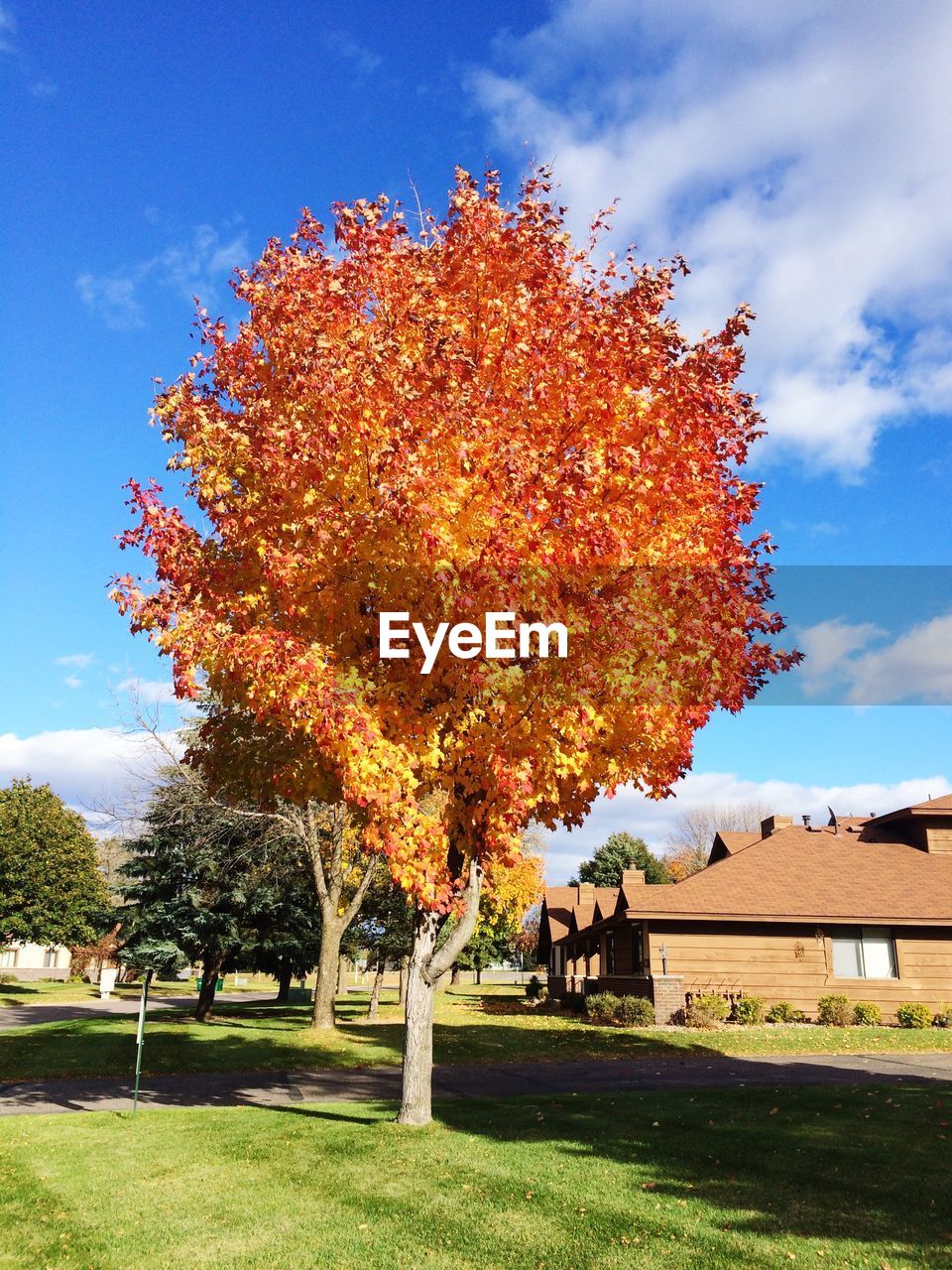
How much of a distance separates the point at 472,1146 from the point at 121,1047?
16.2 m

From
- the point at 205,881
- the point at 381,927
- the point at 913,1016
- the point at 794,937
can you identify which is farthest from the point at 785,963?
the point at 205,881

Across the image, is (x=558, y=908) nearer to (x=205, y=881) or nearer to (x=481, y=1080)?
(x=205, y=881)

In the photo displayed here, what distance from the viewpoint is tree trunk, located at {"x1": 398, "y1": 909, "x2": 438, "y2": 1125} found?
1160cm

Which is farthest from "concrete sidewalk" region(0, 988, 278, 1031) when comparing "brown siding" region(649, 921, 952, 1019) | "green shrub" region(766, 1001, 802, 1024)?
"green shrub" region(766, 1001, 802, 1024)

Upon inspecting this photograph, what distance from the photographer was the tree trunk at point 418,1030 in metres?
11.6

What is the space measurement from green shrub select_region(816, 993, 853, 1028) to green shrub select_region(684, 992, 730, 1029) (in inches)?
113

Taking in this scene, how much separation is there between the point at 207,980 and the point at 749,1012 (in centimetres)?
Answer: 1723

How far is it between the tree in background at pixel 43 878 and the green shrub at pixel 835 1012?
102ft

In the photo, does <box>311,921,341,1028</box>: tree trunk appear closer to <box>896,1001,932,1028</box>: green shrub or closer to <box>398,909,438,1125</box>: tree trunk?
<box>398,909,438,1125</box>: tree trunk

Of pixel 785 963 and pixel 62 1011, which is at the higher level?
pixel 785 963

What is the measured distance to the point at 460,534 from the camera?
30.8ft

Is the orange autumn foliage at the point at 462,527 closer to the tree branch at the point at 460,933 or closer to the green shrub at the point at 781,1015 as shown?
the tree branch at the point at 460,933

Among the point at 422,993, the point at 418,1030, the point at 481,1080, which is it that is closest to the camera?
the point at 418,1030

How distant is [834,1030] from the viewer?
25641 millimetres
